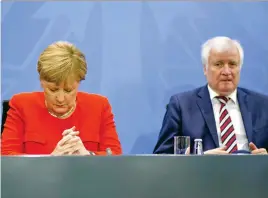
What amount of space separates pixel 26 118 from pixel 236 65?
1141 mm

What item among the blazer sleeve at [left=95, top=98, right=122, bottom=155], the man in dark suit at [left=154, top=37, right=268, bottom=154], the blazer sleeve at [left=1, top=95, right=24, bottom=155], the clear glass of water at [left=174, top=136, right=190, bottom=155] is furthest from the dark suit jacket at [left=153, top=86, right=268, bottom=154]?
the blazer sleeve at [left=1, top=95, right=24, bottom=155]

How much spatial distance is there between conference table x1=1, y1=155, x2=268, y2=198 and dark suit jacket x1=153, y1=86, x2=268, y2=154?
0.86 meters

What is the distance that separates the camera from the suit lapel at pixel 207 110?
280cm

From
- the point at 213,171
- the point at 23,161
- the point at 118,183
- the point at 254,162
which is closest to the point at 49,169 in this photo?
the point at 23,161

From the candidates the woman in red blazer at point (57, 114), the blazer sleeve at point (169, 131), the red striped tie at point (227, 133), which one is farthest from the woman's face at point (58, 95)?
the red striped tie at point (227, 133)

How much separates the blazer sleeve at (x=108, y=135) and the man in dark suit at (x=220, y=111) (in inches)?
9.8

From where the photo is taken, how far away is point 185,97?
9.62 ft

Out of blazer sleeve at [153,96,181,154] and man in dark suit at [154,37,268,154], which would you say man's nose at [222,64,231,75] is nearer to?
man in dark suit at [154,37,268,154]

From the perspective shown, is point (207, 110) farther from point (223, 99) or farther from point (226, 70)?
point (226, 70)

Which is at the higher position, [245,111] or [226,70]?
[226,70]

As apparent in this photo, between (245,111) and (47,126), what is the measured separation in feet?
3.33

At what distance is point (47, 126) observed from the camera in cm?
Answer: 263

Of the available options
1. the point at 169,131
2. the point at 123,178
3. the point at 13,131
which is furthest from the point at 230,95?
the point at 123,178

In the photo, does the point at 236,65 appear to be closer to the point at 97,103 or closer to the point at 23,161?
the point at 97,103
